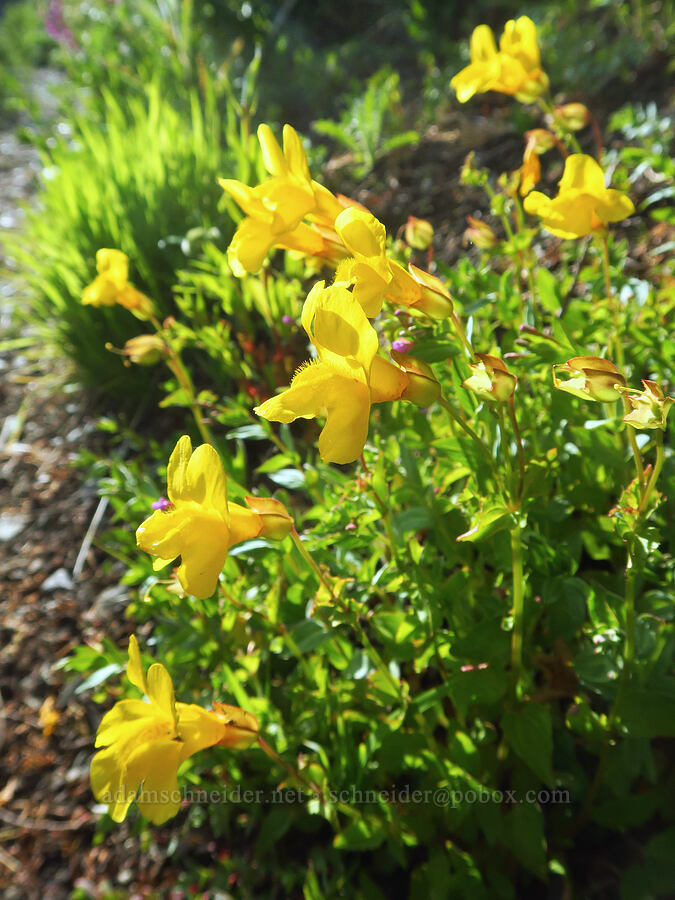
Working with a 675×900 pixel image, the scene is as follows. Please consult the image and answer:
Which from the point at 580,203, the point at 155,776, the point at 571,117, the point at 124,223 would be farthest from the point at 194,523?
the point at 124,223

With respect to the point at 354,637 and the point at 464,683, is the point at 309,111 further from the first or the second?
the point at 464,683

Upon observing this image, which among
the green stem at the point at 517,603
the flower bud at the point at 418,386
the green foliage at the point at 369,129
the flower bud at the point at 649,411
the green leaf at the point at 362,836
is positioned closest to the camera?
the flower bud at the point at 649,411

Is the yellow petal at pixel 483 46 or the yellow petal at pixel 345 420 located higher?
the yellow petal at pixel 483 46

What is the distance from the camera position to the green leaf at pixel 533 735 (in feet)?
2.96

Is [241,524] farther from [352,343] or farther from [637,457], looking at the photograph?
[637,457]

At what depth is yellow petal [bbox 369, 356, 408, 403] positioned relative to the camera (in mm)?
710

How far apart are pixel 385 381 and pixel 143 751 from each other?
0.51 m

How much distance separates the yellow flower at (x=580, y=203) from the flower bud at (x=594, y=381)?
31 cm

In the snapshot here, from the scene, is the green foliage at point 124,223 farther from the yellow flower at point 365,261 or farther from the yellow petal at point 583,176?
the yellow flower at point 365,261

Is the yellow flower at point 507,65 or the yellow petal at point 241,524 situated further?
the yellow flower at point 507,65

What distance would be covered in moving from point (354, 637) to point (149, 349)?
0.69 meters

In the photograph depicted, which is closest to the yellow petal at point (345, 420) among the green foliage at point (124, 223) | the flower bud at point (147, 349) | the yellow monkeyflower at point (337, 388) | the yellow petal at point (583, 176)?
the yellow monkeyflower at point (337, 388)

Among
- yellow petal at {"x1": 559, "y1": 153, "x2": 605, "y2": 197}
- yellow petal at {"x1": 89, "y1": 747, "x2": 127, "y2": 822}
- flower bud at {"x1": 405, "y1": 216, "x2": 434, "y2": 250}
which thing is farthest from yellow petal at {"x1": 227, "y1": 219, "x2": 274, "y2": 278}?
yellow petal at {"x1": 89, "y1": 747, "x2": 127, "y2": 822}

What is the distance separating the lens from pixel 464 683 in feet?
3.10
